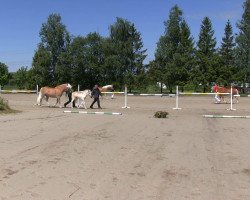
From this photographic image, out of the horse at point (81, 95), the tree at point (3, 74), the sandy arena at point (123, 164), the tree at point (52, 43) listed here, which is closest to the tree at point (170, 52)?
the tree at point (52, 43)

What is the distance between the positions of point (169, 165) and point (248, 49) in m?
58.9

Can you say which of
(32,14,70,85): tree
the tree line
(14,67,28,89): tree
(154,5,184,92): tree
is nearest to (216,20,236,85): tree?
the tree line

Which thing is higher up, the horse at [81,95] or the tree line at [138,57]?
the tree line at [138,57]

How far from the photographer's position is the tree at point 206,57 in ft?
216

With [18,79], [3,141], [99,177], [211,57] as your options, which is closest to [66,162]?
[99,177]

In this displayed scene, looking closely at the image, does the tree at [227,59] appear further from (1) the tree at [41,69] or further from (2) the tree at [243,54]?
(1) the tree at [41,69]

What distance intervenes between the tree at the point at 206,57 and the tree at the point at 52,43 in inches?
812

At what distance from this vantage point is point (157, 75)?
69062 millimetres

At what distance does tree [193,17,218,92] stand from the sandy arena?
49.9m

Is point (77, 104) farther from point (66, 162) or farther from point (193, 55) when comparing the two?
point (193, 55)

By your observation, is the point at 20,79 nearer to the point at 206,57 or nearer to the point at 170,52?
the point at 170,52

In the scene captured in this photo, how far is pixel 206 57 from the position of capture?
66.8 meters

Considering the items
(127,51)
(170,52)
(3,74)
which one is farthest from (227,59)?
(3,74)

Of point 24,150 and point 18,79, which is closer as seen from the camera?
point 24,150
